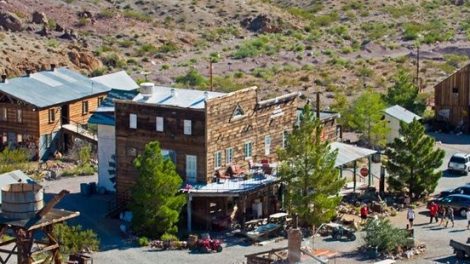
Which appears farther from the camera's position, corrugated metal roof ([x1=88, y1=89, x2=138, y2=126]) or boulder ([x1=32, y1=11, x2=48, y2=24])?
boulder ([x1=32, y1=11, x2=48, y2=24])

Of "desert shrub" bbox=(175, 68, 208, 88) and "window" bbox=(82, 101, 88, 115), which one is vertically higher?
"desert shrub" bbox=(175, 68, 208, 88)

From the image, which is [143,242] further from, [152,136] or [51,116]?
[51,116]

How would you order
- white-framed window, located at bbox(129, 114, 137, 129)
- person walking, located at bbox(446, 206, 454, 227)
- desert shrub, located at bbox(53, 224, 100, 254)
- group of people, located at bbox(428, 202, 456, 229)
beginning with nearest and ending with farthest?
1. desert shrub, located at bbox(53, 224, 100, 254)
2. person walking, located at bbox(446, 206, 454, 227)
3. group of people, located at bbox(428, 202, 456, 229)
4. white-framed window, located at bbox(129, 114, 137, 129)

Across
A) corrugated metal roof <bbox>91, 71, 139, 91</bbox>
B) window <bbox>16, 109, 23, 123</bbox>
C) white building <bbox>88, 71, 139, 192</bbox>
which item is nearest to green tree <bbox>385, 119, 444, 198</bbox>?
white building <bbox>88, 71, 139, 192</bbox>

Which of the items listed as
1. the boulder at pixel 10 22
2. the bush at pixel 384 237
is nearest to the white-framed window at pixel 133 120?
the bush at pixel 384 237

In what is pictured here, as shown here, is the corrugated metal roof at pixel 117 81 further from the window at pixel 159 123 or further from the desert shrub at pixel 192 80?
the window at pixel 159 123

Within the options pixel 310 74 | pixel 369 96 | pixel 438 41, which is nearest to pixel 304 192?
pixel 369 96

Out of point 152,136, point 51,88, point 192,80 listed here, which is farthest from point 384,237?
point 192,80

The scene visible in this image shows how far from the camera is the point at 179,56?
351ft

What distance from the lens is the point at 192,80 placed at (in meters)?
93.2

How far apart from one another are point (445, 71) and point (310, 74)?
10764mm

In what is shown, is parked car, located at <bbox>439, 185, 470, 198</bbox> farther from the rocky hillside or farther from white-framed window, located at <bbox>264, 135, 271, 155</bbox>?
the rocky hillside

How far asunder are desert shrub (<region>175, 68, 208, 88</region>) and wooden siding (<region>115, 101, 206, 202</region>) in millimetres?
33867

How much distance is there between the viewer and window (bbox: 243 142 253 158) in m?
57.1
